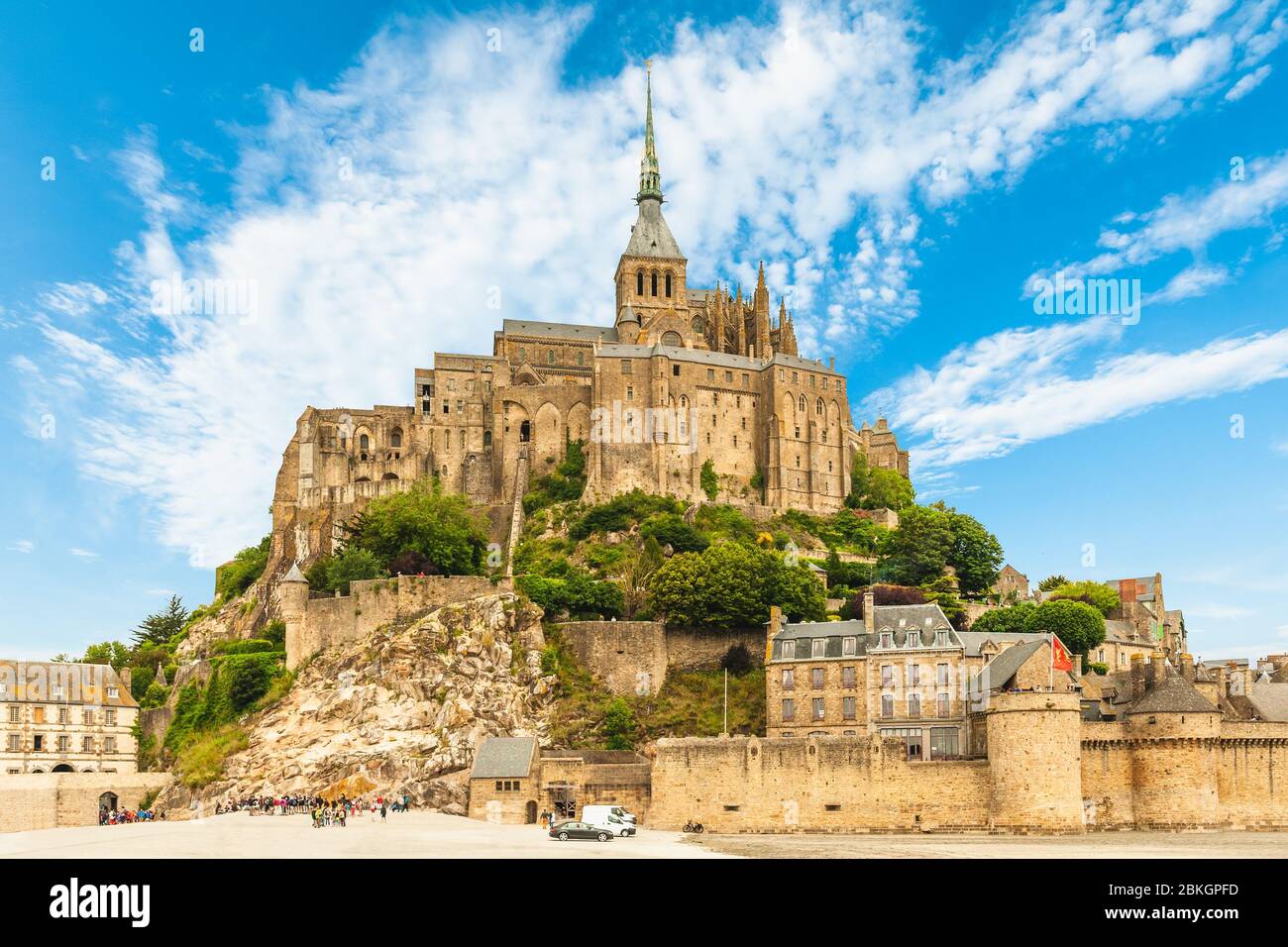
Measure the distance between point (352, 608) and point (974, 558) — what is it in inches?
1551

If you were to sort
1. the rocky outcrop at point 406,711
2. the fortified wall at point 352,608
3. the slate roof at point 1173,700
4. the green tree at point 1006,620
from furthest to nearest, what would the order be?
1. the green tree at point 1006,620
2. the fortified wall at point 352,608
3. the rocky outcrop at point 406,711
4. the slate roof at point 1173,700

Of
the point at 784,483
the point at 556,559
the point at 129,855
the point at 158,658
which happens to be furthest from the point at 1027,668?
the point at 158,658

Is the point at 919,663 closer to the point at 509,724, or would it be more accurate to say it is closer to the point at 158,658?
the point at 509,724

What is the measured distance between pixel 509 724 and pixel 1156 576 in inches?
2071

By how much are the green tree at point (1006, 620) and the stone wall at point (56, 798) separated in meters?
42.5

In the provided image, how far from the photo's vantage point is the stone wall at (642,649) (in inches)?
2566

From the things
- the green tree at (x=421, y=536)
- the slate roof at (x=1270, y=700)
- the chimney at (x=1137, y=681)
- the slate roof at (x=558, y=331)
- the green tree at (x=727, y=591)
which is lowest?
the slate roof at (x=1270, y=700)

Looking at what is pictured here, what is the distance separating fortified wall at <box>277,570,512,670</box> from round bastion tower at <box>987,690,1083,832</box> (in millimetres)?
28972

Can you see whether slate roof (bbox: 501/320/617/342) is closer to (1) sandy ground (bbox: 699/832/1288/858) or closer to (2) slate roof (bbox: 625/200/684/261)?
(2) slate roof (bbox: 625/200/684/261)

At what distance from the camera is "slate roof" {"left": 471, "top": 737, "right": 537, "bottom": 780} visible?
5331 cm

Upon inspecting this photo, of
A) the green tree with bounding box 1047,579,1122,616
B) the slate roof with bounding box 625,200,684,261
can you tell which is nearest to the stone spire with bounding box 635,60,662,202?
the slate roof with bounding box 625,200,684,261

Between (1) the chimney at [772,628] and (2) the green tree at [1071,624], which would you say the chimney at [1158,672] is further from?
(1) the chimney at [772,628]

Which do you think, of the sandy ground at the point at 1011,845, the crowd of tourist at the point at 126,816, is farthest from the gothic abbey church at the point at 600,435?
the sandy ground at the point at 1011,845

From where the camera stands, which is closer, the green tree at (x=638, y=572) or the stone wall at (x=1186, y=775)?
the stone wall at (x=1186, y=775)
